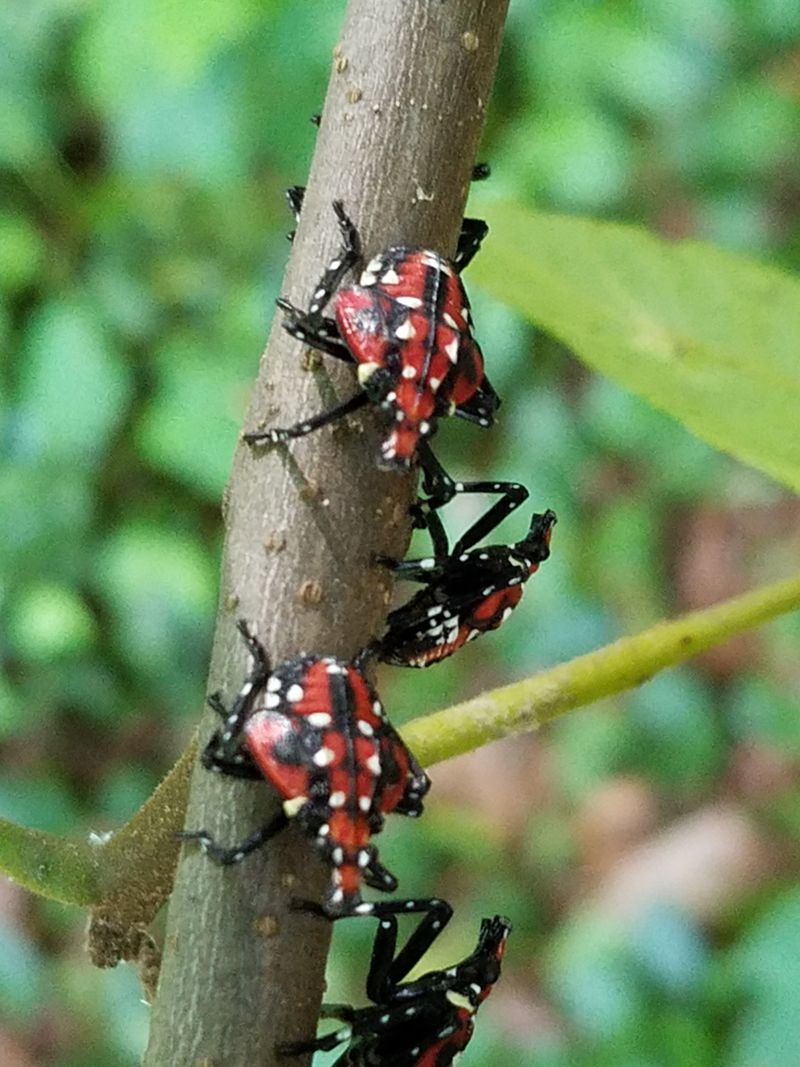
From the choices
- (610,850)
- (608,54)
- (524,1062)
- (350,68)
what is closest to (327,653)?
(350,68)

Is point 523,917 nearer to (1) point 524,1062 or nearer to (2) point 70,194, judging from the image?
(1) point 524,1062

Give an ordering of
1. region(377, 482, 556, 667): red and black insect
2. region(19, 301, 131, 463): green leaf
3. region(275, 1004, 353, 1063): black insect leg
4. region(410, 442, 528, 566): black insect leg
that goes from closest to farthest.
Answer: region(275, 1004, 353, 1063): black insect leg → region(410, 442, 528, 566): black insect leg → region(377, 482, 556, 667): red and black insect → region(19, 301, 131, 463): green leaf

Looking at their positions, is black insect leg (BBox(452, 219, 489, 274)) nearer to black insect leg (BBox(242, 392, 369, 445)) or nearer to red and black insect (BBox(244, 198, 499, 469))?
red and black insect (BBox(244, 198, 499, 469))

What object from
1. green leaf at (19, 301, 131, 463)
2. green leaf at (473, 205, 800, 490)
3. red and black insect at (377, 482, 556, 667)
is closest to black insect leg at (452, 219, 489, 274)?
green leaf at (473, 205, 800, 490)

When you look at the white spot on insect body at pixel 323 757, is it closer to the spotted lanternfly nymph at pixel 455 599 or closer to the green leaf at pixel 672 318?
the spotted lanternfly nymph at pixel 455 599

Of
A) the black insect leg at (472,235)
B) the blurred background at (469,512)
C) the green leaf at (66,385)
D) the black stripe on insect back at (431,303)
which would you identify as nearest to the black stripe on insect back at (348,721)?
the black stripe on insect back at (431,303)

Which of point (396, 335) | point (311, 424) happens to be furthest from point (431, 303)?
point (311, 424)
